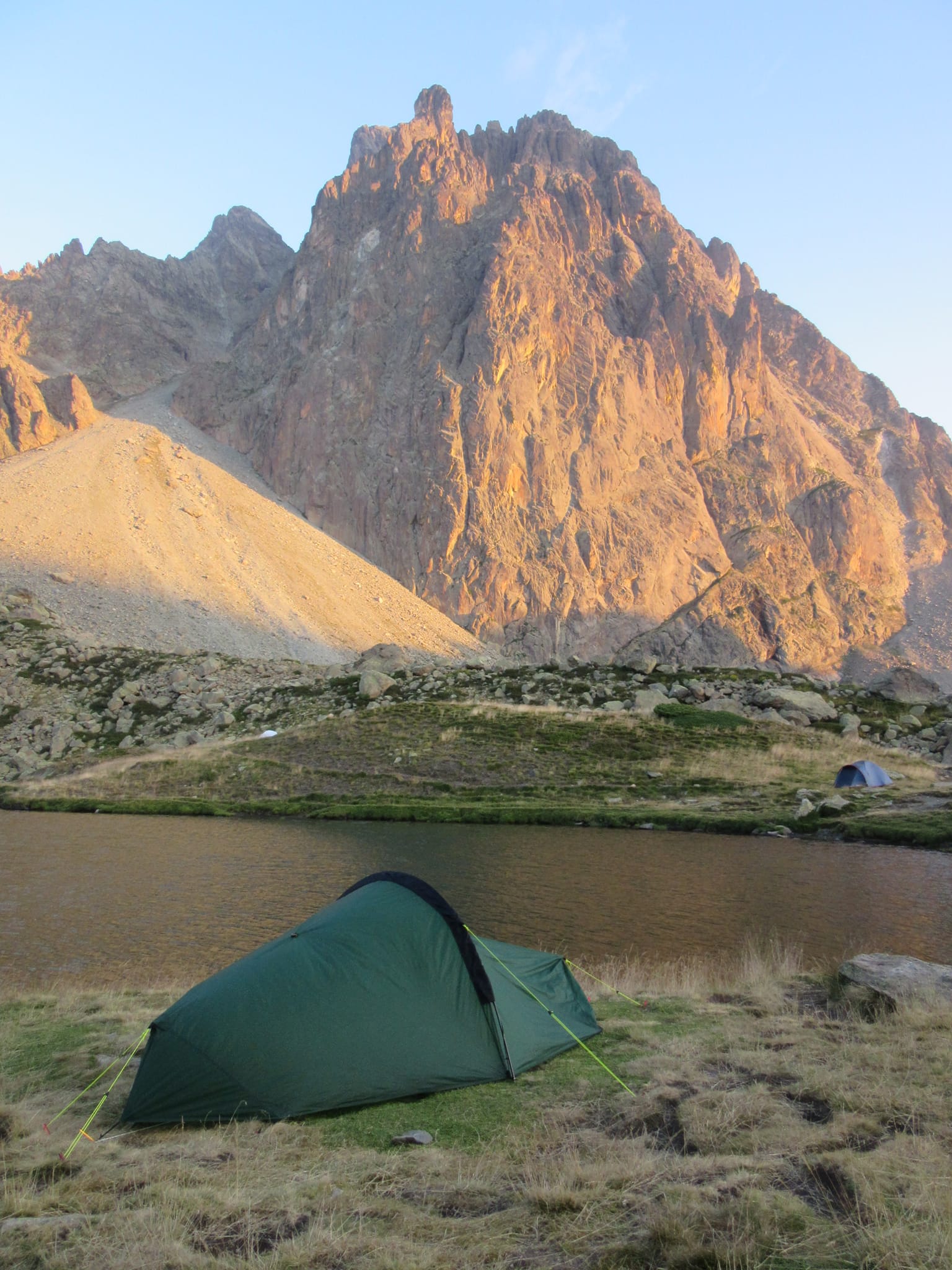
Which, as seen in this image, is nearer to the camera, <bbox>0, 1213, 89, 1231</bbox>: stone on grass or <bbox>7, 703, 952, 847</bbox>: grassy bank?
<bbox>0, 1213, 89, 1231</bbox>: stone on grass

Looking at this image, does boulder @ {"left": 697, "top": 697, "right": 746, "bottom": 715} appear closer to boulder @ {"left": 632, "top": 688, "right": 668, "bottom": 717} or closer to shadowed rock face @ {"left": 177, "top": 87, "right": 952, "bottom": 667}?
boulder @ {"left": 632, "top": 688, "right": 668, "bottom": 717}

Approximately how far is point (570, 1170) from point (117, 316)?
17867 centimetres

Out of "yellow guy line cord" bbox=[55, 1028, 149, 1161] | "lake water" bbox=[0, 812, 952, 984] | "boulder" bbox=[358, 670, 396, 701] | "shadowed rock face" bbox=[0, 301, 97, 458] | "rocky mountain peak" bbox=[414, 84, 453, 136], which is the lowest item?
"lake water" bbox=[0, 812, 952, 984]

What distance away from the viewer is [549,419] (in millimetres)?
121250

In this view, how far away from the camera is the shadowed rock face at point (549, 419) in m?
117

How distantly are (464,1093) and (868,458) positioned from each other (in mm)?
171258

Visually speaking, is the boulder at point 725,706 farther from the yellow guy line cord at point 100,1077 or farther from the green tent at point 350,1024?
the yellow guy line cord at point 100,1077

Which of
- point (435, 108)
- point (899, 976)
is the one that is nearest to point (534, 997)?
point (899, 976)

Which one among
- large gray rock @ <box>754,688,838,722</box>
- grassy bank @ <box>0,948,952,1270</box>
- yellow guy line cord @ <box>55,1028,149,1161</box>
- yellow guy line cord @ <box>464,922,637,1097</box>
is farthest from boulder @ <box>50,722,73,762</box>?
yellow guy line cord @ <box>464,922,637,1097</box>

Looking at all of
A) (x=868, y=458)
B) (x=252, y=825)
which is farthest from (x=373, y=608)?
(x=868, y=458)

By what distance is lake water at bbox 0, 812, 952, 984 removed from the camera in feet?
60.9

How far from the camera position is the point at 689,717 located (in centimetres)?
5144

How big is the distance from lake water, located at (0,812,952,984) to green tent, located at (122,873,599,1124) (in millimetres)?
Answer: 6963

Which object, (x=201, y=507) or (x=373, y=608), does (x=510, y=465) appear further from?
(x=201, y=507)
